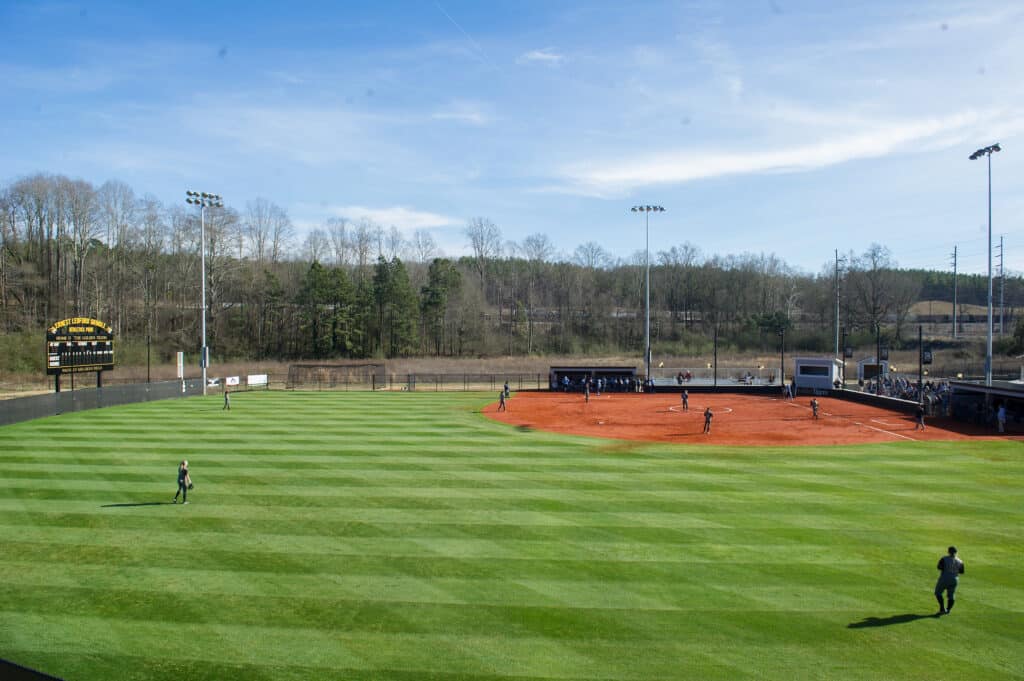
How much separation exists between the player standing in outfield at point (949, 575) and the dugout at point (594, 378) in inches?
1756

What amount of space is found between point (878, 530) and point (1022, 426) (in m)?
23.1

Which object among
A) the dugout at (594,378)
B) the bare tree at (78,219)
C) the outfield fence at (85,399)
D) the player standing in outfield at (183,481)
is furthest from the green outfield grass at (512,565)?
the bare tree at (78,219)

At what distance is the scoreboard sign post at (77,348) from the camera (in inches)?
1703

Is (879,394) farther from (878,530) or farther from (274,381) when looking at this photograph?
(274,381)

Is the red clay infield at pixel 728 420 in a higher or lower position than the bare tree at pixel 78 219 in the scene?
lower

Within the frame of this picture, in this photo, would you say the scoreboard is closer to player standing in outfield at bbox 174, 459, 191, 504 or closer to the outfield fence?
the outfield fence

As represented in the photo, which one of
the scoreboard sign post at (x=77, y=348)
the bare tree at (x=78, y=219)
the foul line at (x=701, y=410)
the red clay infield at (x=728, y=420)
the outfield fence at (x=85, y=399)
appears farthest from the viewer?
the bare tree at (x=78, y=219)

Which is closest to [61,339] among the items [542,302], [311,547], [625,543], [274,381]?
[274,381]

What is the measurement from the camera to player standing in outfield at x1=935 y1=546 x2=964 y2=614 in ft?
38.5

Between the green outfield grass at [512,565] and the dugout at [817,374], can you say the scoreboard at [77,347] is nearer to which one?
the green outfield grass at [512,565]

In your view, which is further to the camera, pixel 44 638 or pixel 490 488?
pixel 490 488

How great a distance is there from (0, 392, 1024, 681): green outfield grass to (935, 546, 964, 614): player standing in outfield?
32cm

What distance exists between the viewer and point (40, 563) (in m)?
14.8

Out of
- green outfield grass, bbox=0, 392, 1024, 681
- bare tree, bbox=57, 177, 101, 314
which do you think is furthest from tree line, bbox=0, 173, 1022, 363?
green outfield grass, bbox=0, 392, 1024, 681
